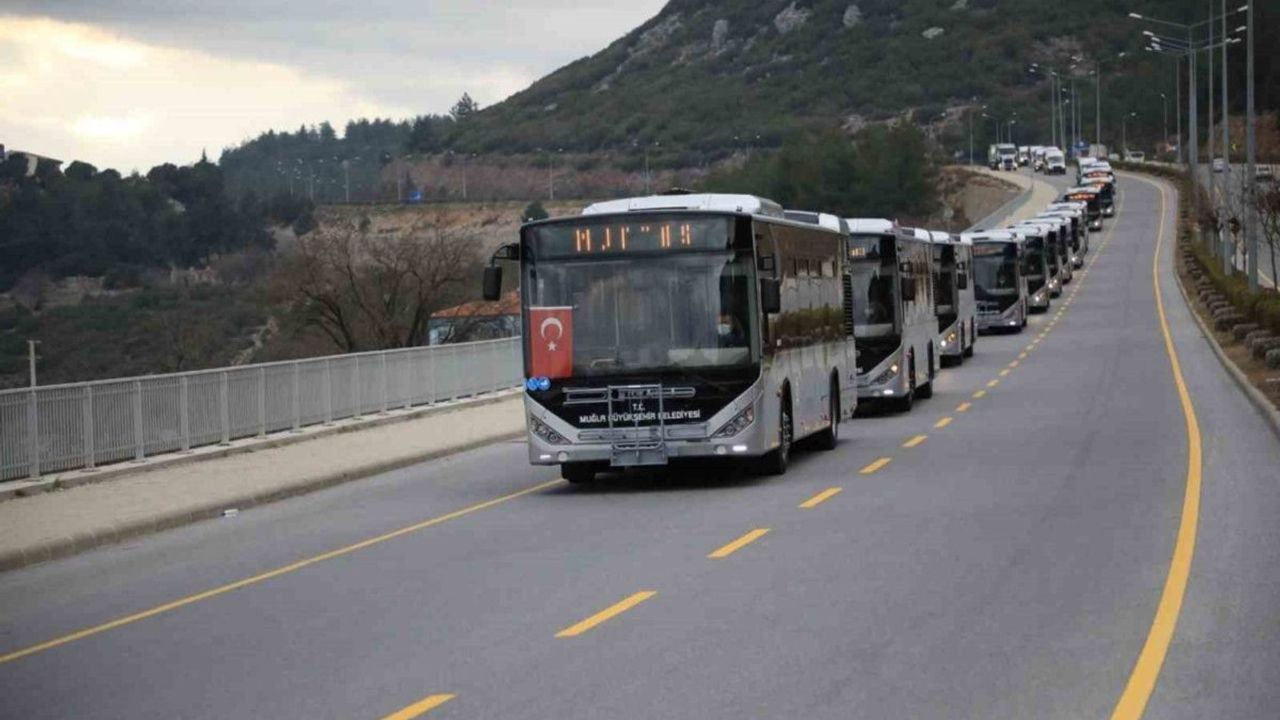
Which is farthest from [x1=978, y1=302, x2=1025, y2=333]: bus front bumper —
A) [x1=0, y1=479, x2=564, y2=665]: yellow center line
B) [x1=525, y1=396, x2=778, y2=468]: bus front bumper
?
[x1=0, y1=479, x2=564, y2=665]: yellow center line

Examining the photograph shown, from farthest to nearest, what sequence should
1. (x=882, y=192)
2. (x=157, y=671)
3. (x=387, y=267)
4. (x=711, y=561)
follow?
(x=882, y=192)
(x=387, y=267)
(x=711, y=561)
(x=157, y=671)

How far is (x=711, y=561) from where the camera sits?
1667cm

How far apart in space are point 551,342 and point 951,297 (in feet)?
91.9

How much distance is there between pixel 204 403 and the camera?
2989 cm

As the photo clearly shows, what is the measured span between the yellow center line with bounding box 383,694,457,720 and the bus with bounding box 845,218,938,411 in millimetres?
25265

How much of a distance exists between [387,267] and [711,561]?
5831 centimetres

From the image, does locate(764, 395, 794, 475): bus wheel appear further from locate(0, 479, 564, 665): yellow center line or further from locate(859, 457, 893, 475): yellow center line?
locate(0, 479, 564, 665): yellow center line

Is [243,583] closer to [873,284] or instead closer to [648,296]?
[648,296]

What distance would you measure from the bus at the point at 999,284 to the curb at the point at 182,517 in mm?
39059

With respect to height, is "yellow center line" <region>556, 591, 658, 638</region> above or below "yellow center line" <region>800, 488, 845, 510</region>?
above

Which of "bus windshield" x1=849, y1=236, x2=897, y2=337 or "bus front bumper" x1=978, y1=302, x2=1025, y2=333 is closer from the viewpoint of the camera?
"bus windshield" x1=849, y1=236, x2=897, y2=337

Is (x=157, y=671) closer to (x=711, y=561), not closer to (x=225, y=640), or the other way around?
(x=225, y=640)

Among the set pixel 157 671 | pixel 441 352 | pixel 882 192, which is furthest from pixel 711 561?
pixel 882 192

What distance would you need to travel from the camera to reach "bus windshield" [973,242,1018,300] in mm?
69188
